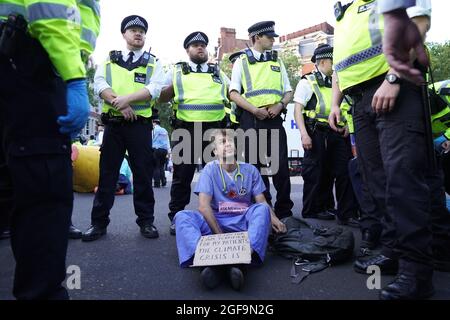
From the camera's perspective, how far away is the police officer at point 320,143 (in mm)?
3953

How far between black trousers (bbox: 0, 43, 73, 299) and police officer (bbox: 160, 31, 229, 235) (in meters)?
2.13

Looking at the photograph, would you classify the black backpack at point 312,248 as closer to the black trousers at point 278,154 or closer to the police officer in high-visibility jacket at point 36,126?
the black trousers at point 278,154

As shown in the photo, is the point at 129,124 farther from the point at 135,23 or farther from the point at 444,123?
the point at 444,123

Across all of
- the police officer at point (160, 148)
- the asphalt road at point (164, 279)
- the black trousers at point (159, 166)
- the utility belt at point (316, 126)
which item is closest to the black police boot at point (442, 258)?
the asphalt road at point (164, 279)

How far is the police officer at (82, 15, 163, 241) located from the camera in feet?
10.3

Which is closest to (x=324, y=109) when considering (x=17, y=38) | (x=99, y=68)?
(x=99, y=68)

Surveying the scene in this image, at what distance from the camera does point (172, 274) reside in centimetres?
224

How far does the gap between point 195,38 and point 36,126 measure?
2581 mm

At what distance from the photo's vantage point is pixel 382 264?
7.08ft

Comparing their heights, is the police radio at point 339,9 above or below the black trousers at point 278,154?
above

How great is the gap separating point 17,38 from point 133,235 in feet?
7.42

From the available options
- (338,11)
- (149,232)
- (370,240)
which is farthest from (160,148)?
(338,11)

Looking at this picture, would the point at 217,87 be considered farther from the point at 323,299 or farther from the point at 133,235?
the point at 323,299

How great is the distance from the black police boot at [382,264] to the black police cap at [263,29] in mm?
2473
